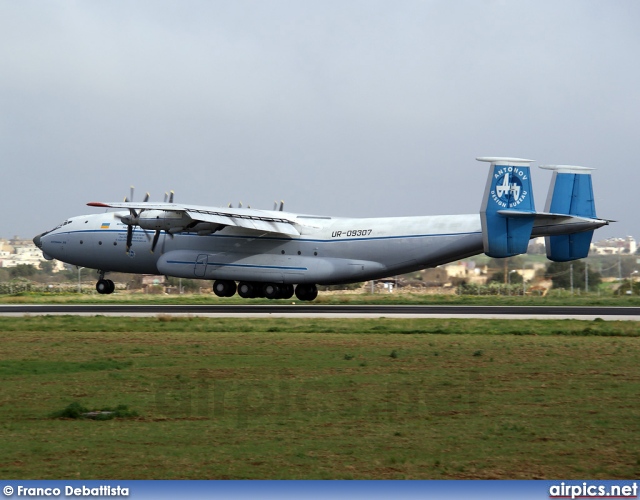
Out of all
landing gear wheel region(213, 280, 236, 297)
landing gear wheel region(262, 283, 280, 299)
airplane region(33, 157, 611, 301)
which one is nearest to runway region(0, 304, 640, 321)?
landing gear wheel region(262, 283, 280, 299)

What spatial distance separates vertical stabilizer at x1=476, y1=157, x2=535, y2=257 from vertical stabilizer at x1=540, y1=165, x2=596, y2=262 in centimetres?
447

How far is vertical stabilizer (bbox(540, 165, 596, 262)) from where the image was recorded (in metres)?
43.8

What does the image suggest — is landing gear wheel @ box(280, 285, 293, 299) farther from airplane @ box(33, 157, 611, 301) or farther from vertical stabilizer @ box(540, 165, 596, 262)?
vertical stabilizer @ box(540, 165, 596, 262)

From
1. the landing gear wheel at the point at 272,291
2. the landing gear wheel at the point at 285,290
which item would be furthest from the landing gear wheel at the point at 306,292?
the landing gear wheel at the point at 272,291

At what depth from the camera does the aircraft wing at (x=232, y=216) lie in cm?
4331

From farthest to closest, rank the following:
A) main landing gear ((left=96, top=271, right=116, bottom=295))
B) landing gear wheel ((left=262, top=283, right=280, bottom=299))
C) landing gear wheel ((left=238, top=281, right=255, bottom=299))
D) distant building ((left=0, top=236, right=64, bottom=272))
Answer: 1. distant building ((left=0, top=236, right=64, bottom=272))
2. main landing gear ((left=96, top=271, right=116, bottom=295))
3. landing gear wheel ((left=238, top=281, right=255, bottom=299))
4. landing gear wheel ((left=262, top=283, right=280, bottom=299))

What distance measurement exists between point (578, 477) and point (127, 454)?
20.1 feet

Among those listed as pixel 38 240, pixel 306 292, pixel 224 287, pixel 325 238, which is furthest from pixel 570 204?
pixel 38 240

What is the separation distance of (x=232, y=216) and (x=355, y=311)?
847 cm

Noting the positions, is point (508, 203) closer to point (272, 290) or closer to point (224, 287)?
point (272, 290)

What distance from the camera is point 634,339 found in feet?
93.1

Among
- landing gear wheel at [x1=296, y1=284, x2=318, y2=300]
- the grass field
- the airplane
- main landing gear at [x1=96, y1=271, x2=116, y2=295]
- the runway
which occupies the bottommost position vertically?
the grass field

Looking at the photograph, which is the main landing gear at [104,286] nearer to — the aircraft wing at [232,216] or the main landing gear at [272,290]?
the aircraft wing at [232,216]

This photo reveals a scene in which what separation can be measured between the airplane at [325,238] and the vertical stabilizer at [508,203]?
5 cm
